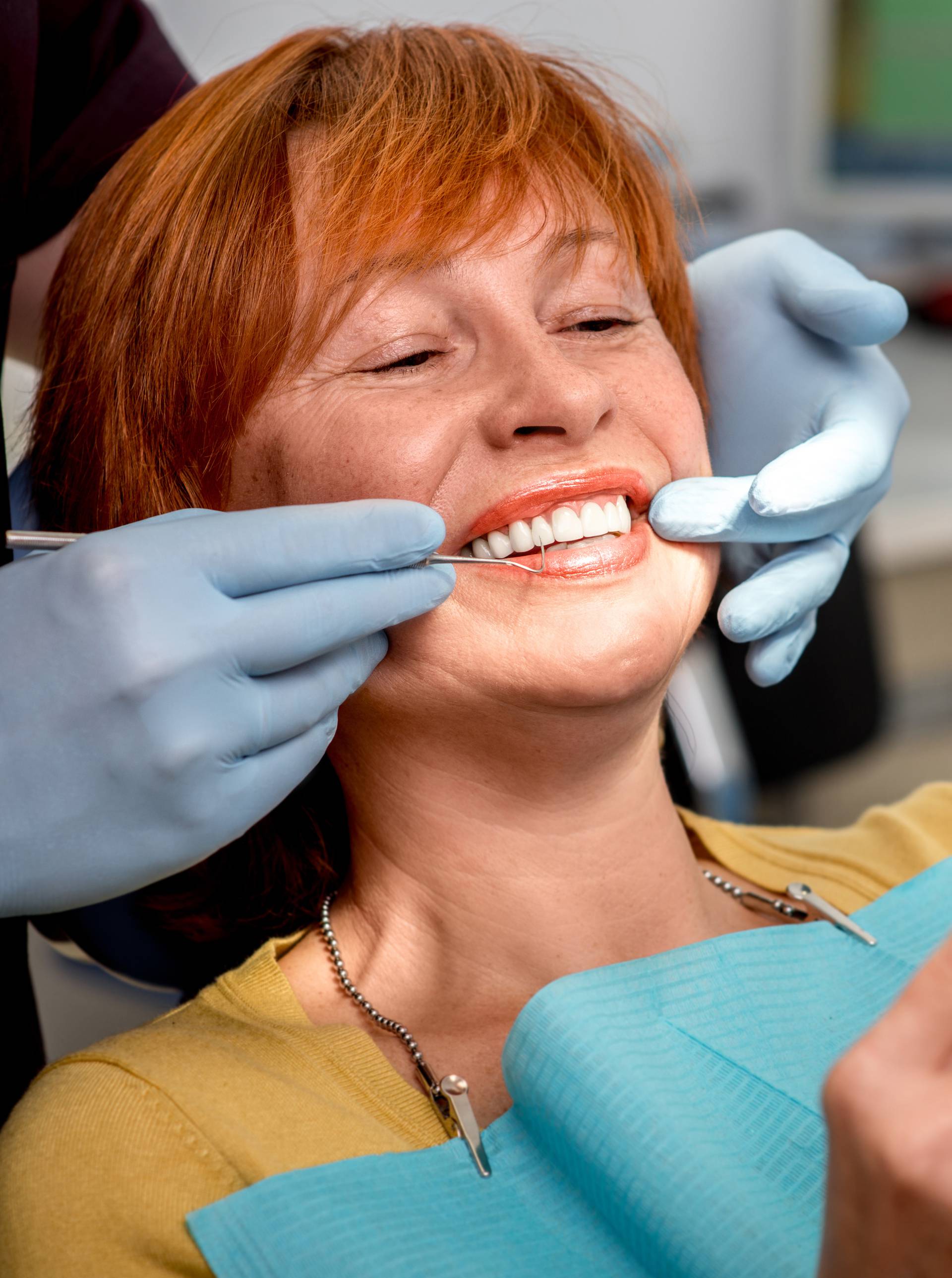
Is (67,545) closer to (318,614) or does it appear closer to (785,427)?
(318,614)

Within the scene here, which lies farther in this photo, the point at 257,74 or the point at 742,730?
the point at 742,730

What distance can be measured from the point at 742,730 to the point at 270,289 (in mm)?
1654

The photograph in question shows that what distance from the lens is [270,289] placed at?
3.26ft

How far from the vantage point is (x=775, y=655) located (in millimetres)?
1160

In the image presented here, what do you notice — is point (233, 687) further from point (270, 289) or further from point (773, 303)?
point (773, 303)

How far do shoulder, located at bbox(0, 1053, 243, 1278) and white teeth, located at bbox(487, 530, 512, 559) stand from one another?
491 mm

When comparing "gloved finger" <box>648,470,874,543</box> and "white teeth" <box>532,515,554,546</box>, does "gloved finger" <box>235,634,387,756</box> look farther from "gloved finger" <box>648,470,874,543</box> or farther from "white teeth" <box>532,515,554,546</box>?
"gloved finger" <box>648,470,874,543</box>

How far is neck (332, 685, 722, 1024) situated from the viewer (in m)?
1.01

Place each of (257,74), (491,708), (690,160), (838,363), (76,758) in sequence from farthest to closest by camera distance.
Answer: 1. (690,160)
2. (838,363)
3. (257,74)
4. (491,708)
5. (76,758)

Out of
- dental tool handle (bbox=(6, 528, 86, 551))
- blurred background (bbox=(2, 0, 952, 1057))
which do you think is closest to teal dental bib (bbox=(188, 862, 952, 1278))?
dental tool handle (bbox=(6, 528, 86, 551))

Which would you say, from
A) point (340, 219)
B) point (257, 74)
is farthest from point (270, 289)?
point (257, 74)

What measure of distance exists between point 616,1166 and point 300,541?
0.50 metres

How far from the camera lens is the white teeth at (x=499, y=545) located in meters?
0.98

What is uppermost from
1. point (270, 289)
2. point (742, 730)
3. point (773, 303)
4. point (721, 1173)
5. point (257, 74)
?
point (257, 74)
